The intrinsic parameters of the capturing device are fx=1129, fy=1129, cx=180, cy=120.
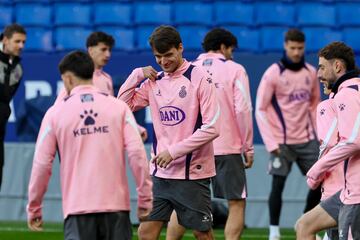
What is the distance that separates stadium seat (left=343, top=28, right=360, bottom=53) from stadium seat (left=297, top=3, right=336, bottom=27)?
27 centimetres

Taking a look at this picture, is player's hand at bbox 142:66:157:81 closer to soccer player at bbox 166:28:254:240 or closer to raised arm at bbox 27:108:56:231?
soccer player at bbox 166:28:254:240

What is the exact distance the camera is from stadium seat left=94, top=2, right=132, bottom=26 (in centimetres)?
1664

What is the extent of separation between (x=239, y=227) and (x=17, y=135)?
536 centimetres

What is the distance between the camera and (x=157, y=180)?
8.41 m

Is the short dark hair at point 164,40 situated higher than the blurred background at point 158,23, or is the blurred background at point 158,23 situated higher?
the short dark hair at point 164,40

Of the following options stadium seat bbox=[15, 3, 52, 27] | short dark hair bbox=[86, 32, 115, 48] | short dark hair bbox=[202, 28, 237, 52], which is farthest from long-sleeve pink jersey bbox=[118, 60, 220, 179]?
stadium seat bbox=[15, 3, 52, 27]

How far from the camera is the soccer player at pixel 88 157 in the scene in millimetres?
6766

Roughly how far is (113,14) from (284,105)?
17.1 ft

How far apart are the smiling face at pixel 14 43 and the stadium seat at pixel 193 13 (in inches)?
191

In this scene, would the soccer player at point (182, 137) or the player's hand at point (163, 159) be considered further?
the soccer player at point (182, 137)

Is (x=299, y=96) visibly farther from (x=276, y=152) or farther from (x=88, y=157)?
(x=88, y=157)

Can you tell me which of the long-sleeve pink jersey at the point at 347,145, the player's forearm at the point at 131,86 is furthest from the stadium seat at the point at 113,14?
the long-sleeve pink jersey at the point at 347,145

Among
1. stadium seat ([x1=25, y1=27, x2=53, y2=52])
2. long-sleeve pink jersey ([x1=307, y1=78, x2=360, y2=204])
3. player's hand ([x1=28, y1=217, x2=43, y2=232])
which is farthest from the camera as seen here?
stadium seat ([x1=25, y1=27, x2=53, y2=52])

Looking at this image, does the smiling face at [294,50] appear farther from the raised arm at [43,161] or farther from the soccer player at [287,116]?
the raised arm at [43,161]
